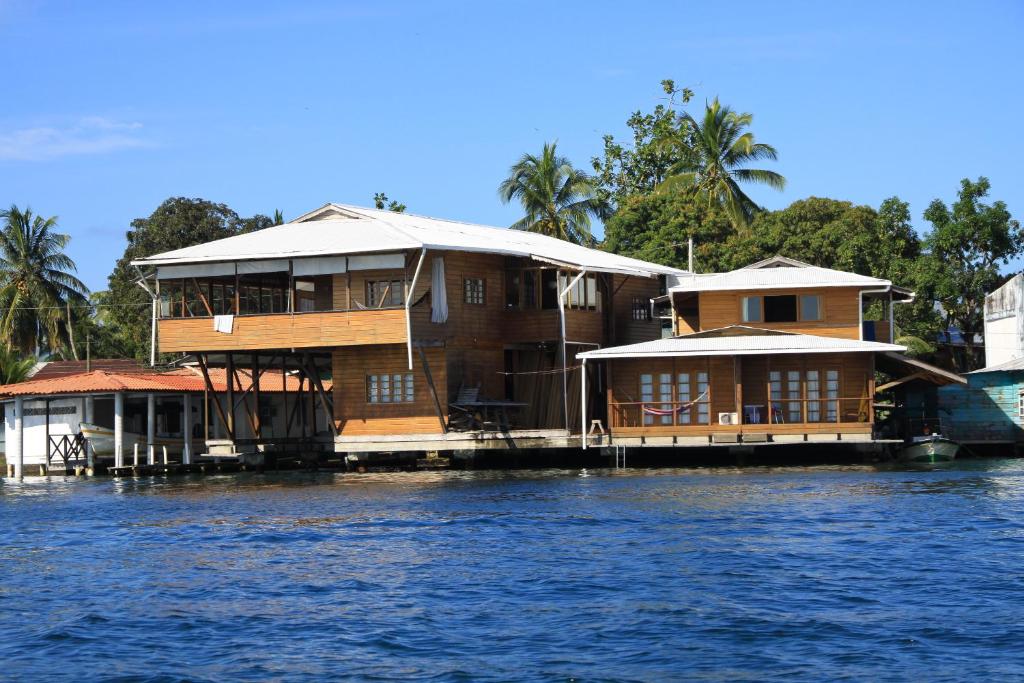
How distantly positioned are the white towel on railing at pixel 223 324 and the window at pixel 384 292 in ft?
13.8

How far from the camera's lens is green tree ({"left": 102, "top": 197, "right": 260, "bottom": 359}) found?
63219 mm

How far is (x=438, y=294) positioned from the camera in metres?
40.1

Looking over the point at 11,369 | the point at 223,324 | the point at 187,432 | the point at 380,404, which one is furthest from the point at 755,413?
the point at 11,369

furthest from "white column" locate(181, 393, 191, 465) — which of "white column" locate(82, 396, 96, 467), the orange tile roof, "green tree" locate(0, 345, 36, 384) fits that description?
"green tree" locate(0, 345, 36, 384)

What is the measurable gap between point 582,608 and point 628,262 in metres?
29.7

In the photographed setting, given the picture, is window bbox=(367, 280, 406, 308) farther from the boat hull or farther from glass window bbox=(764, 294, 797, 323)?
the boat hull

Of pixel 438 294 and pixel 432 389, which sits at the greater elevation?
pixel 438 294

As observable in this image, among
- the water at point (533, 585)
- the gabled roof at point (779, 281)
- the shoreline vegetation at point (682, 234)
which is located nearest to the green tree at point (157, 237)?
the shoreline vegetation at point (682, 234)

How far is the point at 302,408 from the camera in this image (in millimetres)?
48688

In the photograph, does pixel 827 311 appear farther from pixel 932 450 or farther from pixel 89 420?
pixel 89 420

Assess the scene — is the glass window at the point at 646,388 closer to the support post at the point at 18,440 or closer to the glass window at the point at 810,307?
the glass window at the point at 810,307

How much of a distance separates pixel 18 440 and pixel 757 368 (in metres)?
23.7

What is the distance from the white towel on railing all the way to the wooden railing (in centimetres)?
1157

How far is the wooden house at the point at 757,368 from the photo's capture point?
37.8 meters
